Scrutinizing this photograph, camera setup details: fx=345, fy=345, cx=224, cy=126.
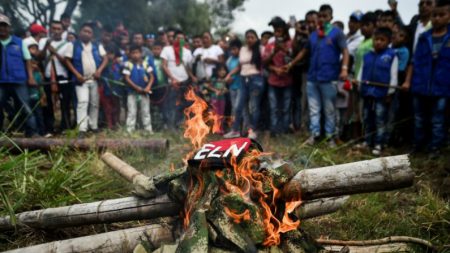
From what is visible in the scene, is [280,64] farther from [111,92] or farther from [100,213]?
[100,213]

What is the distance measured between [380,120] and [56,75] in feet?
22.0

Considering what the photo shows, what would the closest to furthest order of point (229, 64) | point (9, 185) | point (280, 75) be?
point (9, 185) → point (280, 75) → point (229, 64)

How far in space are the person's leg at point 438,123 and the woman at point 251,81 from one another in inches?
126

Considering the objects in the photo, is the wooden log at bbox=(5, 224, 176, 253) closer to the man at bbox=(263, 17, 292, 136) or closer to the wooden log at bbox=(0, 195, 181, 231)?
the wooden log at bbox=(0, 195, 181, 231)

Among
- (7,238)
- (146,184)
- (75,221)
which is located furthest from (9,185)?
(146,184)

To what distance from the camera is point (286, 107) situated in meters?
7.13

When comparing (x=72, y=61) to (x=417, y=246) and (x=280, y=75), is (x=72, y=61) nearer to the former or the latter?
(x=280, y=75)

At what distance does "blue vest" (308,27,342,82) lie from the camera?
243 inches

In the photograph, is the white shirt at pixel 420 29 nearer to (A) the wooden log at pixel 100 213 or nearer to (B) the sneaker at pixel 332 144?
(B) the sneaker at pixel 332 144

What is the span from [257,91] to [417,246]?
4.87m

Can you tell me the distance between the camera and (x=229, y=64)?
8.11 meters

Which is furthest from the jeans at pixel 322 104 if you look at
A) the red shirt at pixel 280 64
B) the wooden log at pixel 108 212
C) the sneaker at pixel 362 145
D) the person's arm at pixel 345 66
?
the wooden log at pixel 108 212

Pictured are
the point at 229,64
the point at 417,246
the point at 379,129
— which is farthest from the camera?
the point at 229,64

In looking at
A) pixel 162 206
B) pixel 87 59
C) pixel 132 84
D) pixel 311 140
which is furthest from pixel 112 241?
pixel 87 59
